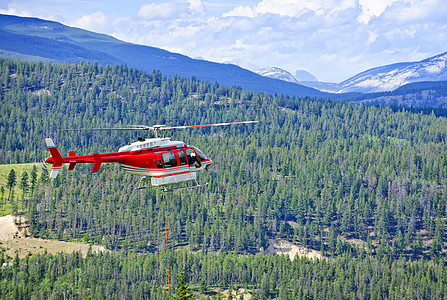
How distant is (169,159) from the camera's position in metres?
74.8

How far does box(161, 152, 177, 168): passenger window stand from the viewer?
244 ft

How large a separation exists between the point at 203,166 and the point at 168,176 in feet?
20.1

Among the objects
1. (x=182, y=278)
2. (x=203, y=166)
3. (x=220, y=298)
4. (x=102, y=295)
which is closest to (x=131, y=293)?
(x=102, y=295)

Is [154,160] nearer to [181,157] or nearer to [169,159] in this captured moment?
[169,159]

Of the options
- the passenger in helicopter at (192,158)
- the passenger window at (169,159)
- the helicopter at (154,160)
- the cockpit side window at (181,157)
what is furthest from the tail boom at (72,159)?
the passenger in helicopter at (192,158)

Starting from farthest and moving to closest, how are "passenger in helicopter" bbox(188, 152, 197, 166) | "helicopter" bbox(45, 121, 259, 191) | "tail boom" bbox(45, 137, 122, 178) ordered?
"passenger in helicopter" bbox(188, 152, 197, 166), "helicopter" bbox(45, 121, 259, 191), "tail boom" bbox(45, 137, 122, 178)

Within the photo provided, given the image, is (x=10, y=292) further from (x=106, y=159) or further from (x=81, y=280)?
(x=106, y=159)

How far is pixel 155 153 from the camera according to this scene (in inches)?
2921

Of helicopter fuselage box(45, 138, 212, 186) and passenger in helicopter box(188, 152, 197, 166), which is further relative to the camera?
passenger in helicopter box(188, 152, 197, 166)

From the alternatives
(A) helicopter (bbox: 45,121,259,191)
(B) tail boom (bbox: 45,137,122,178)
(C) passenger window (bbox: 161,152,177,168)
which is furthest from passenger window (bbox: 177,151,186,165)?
(B) tail boom (bbox: 45,137,122,178)

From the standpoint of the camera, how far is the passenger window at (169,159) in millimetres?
74500

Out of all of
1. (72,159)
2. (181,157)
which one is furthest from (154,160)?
(72,159)

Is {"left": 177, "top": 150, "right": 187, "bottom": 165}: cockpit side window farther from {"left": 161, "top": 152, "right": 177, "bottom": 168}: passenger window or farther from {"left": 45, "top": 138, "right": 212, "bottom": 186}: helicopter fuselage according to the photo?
{"left": 161, "top": 152, "right": 177, "bottom": 168}: passenger window

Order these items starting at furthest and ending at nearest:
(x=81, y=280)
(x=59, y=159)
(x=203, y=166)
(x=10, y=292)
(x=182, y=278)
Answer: (x=81, y=280) → (x=10, y=292) → (x=182, y=278) → (x=203, y=166) → (x=59, y=159)
